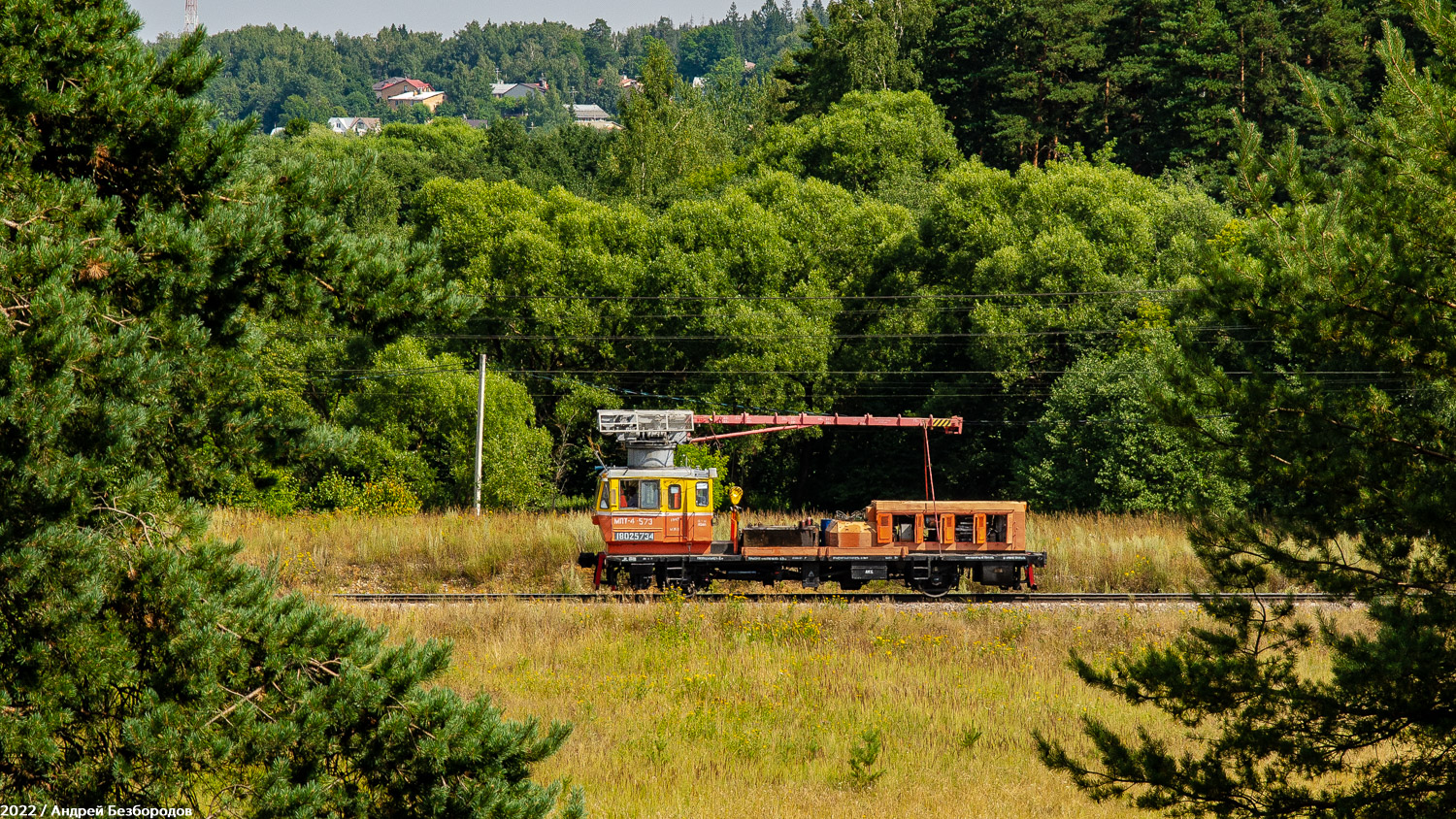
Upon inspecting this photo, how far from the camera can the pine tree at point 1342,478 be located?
8.23 m

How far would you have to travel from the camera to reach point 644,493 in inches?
872

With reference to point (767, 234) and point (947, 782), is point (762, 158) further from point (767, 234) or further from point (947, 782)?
point (947, 782)

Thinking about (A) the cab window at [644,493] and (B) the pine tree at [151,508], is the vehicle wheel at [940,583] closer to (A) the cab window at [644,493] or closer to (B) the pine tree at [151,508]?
(A) the cab window at [644,493]

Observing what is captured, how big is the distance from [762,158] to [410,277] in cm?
4775

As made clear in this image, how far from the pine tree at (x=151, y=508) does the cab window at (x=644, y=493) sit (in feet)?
47.1

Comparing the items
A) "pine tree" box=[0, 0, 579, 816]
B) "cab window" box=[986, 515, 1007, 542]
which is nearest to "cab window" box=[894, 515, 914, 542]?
"cab window" box=[986, 515, 1007, 542]

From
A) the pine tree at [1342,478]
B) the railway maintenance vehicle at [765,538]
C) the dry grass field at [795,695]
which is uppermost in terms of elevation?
the pine tree at [1342,478]

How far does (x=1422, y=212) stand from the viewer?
8.41 m

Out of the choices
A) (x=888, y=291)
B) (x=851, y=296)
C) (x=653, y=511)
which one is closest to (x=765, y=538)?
(x=653, y=511)

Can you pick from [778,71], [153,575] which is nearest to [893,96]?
[778,71]

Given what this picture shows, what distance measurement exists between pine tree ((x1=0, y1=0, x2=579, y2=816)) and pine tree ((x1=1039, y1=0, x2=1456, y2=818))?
508 cm

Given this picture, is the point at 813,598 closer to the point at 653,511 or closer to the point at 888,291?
the point at 653,511

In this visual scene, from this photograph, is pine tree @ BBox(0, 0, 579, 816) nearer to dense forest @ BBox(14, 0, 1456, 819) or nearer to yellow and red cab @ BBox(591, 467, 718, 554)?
dense forest @ BBox(14, 0, 1456, 819)

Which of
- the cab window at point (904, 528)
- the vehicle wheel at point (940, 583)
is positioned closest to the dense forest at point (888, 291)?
the vehicle wheel at point (940, 583)
